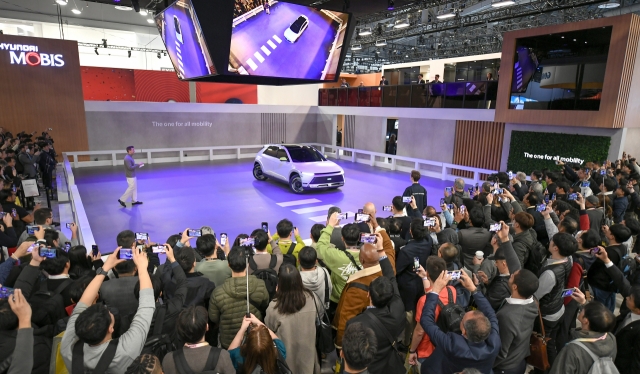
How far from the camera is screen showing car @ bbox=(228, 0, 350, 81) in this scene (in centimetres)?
705

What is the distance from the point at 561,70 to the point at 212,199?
37.6 ft

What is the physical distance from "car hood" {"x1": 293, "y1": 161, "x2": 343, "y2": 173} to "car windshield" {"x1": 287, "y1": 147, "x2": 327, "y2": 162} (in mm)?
432

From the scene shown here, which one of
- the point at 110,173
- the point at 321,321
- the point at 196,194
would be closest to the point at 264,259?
the point at 321,321

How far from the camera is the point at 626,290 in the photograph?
3729 mm

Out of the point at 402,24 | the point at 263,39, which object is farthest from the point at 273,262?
the point at 402,24

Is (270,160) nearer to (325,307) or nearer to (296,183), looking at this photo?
(296,183)

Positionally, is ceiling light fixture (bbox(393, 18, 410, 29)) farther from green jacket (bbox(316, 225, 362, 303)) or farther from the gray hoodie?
the gray hoodie

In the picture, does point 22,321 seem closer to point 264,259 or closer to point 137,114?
point 264,259

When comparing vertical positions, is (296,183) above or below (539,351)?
below

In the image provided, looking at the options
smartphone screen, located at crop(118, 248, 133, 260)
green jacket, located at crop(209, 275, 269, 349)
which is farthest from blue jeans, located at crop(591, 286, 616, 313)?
smartphone screen, located at crop(118, 248, 133, 260)

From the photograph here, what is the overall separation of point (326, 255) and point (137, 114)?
1769 centimetres

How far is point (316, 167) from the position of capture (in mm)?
12945

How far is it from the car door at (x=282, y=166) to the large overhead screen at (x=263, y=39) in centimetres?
439

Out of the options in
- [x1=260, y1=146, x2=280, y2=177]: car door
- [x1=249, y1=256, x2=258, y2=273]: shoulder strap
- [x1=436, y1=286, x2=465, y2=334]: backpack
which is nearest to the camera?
[x1=436, y1=286, x2=465, y2=334]: backpack
